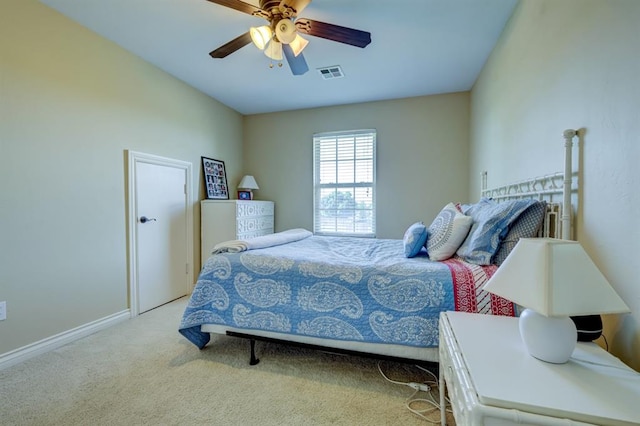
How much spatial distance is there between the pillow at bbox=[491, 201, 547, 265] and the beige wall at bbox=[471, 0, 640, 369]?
0.65 feet

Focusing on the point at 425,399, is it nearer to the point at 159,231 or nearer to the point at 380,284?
the point at 380,284

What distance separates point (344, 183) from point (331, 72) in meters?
1.60

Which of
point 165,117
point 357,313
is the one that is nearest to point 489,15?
point 357,313

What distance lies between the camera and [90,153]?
2.40 meters

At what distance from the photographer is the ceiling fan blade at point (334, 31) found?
1812mm

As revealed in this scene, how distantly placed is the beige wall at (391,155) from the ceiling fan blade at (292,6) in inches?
94.9

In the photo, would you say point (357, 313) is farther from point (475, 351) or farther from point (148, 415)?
point (148, 415)

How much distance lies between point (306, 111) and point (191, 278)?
9.67 feet

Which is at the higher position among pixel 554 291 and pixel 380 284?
pixel 554 291

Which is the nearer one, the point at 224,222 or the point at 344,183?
the point at 224,222

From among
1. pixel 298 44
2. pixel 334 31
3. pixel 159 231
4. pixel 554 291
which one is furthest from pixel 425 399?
pixel 159 231

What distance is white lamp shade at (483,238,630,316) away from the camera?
0.79 m

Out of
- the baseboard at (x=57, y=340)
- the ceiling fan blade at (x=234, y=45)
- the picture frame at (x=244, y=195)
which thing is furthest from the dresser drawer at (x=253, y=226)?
the ceiling fan blade at (x=234, y=45)

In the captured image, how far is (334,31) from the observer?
6.08ft
